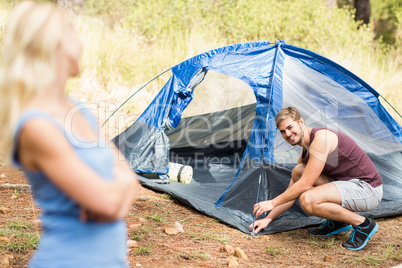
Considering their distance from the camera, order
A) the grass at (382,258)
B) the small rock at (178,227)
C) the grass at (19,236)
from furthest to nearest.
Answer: the small rock at (178,227) < the grass at (382,258) < the grass at (19,236)

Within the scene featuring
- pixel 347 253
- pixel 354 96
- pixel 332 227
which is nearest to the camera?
pixel 347 253

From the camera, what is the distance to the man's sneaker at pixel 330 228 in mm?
3488

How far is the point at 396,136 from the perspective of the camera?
414 centimetres

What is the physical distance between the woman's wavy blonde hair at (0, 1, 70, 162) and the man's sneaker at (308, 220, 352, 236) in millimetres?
2938

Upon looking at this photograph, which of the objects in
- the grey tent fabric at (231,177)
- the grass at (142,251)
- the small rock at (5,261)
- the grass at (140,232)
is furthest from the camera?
the grey tent fabric at (231,177)

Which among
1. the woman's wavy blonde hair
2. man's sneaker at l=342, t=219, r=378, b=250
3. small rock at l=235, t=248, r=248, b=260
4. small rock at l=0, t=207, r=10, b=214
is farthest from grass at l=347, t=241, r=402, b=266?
the woman's wavy blonde hair

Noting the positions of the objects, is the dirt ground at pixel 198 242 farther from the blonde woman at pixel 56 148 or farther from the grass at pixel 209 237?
the blonde woman at pixel 56 148

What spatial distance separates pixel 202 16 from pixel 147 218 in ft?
19.8

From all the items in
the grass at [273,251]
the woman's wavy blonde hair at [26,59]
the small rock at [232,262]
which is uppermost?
the woman's wavy blonde hair at [26,59]

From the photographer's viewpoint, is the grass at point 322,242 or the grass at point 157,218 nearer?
the grass at point 322,242

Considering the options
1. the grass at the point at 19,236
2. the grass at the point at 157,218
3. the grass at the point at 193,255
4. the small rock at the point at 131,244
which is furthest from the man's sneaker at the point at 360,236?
the grass at the point at 19,236

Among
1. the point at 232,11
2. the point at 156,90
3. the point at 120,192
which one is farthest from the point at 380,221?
the point at 232,11

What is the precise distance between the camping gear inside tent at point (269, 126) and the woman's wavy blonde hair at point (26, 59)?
2.70 metres

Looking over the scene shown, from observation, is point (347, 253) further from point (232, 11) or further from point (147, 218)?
point (232, 11)
